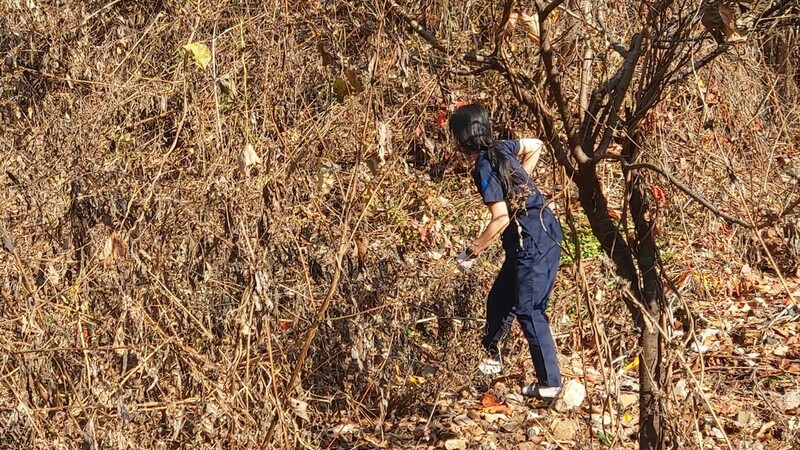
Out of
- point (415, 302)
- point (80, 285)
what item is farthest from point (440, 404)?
point (80, 285)

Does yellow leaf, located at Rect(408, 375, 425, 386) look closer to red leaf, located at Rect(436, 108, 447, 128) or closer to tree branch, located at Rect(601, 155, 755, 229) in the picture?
tree branch, located at Rect(601, 155, 755, 229)

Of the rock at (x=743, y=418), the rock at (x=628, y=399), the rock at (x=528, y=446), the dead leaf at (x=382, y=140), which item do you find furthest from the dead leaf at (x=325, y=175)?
the rock at (x=743, y=418)

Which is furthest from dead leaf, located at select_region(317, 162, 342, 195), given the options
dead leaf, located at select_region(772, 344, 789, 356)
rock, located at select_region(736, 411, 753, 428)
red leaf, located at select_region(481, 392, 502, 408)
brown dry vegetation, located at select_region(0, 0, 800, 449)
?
dead leaf, located at select_region(772, 344, 789, 356)

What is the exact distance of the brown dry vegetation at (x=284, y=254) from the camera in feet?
11.7

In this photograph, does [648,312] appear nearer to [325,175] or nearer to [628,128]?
[628,128]

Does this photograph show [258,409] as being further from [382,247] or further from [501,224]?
[382,247]

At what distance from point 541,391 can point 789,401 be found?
1.21 meters

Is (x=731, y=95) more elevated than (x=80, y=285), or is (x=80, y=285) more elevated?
(x=731, y=95)

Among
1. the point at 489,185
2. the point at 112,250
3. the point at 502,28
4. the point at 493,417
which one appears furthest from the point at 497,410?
the point at 502,28

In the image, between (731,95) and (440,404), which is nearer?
(440,404)

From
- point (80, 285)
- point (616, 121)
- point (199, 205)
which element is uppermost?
point (616, 121)

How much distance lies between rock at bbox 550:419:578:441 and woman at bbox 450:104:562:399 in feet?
0.53

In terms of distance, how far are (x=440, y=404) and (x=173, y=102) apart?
82.7 inches

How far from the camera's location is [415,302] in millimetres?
5141
